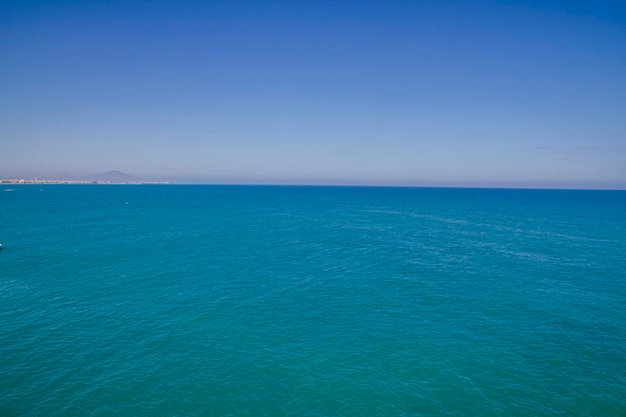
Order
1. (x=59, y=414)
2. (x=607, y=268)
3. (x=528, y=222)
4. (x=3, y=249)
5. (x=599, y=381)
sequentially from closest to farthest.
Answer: (x=59, y=414) < (x=599, y=381) < (x=607, y=268) < (x=3, y=249) < (x=528, y=222)

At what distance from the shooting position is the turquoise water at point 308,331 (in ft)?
100

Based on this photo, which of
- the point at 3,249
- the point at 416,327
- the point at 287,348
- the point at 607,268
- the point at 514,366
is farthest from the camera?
the point at 3,249

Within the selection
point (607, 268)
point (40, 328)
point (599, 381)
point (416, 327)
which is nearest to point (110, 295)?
point (40, 328)

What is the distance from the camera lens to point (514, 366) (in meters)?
35.7

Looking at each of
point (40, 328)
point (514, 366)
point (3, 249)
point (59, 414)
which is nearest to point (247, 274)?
point (40, 328)

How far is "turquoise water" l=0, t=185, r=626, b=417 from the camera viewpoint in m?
30.6

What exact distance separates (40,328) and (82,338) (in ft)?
22.2

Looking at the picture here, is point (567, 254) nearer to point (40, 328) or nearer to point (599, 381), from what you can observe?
point (599, 381)

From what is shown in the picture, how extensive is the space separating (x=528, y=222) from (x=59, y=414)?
158 metres

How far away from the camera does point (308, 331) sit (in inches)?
1677

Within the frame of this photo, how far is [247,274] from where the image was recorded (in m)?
64.2

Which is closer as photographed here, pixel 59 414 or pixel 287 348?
pixel 59 414

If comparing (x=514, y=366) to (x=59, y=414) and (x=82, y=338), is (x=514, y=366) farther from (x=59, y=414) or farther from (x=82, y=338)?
(x=82, y=338)

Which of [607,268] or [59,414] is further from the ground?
[607,268]
